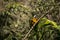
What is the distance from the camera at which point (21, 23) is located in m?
5.75

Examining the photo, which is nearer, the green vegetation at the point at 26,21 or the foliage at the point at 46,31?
the foliage at the point at 46,31

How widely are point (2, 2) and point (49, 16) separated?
1.92m

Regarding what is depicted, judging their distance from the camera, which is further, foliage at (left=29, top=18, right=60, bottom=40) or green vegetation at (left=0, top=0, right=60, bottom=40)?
green vegetation at (left=0, top=0, right=60, bottom=40)

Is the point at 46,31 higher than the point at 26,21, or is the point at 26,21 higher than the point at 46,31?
the point at 46,31

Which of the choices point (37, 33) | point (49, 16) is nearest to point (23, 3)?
point (49, 16)

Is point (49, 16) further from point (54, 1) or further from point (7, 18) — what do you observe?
point (7, 18)

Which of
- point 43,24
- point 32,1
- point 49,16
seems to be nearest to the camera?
point 43,24

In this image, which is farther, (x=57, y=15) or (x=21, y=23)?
(x=57, y=15)

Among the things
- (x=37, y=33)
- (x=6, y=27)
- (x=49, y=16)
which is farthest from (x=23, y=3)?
(x=37, y=33)

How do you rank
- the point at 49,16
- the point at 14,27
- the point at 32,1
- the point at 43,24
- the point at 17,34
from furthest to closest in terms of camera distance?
the point at 32,1 → the point at 49,16 → the point at 14,27 → the point at 17,34 → the point at 43,24

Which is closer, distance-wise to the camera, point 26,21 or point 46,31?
point 46,31

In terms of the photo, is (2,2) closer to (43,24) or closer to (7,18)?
(7,18)

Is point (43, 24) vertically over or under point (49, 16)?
over

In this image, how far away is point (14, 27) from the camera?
17.9ft
